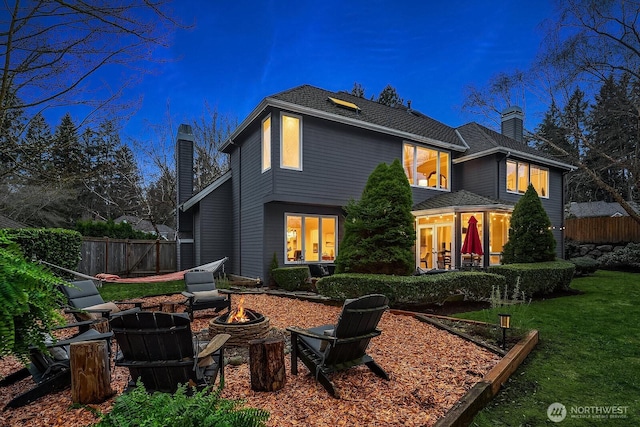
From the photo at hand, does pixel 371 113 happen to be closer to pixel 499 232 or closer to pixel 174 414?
pixel 499 232

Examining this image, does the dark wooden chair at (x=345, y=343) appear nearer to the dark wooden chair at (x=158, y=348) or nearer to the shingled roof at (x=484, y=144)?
the dark wooden chair at (x=158, y=348)

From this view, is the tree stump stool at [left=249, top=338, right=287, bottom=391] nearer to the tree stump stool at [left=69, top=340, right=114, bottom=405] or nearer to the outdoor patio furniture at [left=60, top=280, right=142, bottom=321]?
the tree stump stool at [left=69, top=340, right=114, bottom=405]

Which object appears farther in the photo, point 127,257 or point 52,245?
point 127,257

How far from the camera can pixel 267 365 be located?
3100 mm

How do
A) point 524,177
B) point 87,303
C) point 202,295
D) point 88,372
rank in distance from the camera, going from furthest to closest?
1. point 524,177
2. point 202,295
3. point 87,303
4. point 88,372

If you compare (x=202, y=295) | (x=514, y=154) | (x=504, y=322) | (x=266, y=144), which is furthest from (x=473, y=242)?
(x=202, y=295)

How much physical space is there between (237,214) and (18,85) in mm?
9133

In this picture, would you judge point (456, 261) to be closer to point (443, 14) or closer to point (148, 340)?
point (148, 340)

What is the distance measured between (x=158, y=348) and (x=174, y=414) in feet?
3.76

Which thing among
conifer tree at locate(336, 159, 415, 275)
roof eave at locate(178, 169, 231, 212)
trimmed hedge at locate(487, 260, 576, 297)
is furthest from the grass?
roof eave at locate(178, 169, 231, 212)

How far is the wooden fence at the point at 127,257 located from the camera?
42.0ft

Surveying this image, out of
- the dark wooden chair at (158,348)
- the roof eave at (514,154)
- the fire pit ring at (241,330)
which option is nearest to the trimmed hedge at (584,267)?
the roof eave at (514,154)

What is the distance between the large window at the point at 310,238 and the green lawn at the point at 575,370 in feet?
18.6

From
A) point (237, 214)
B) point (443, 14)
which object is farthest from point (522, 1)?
point (237, 214)
